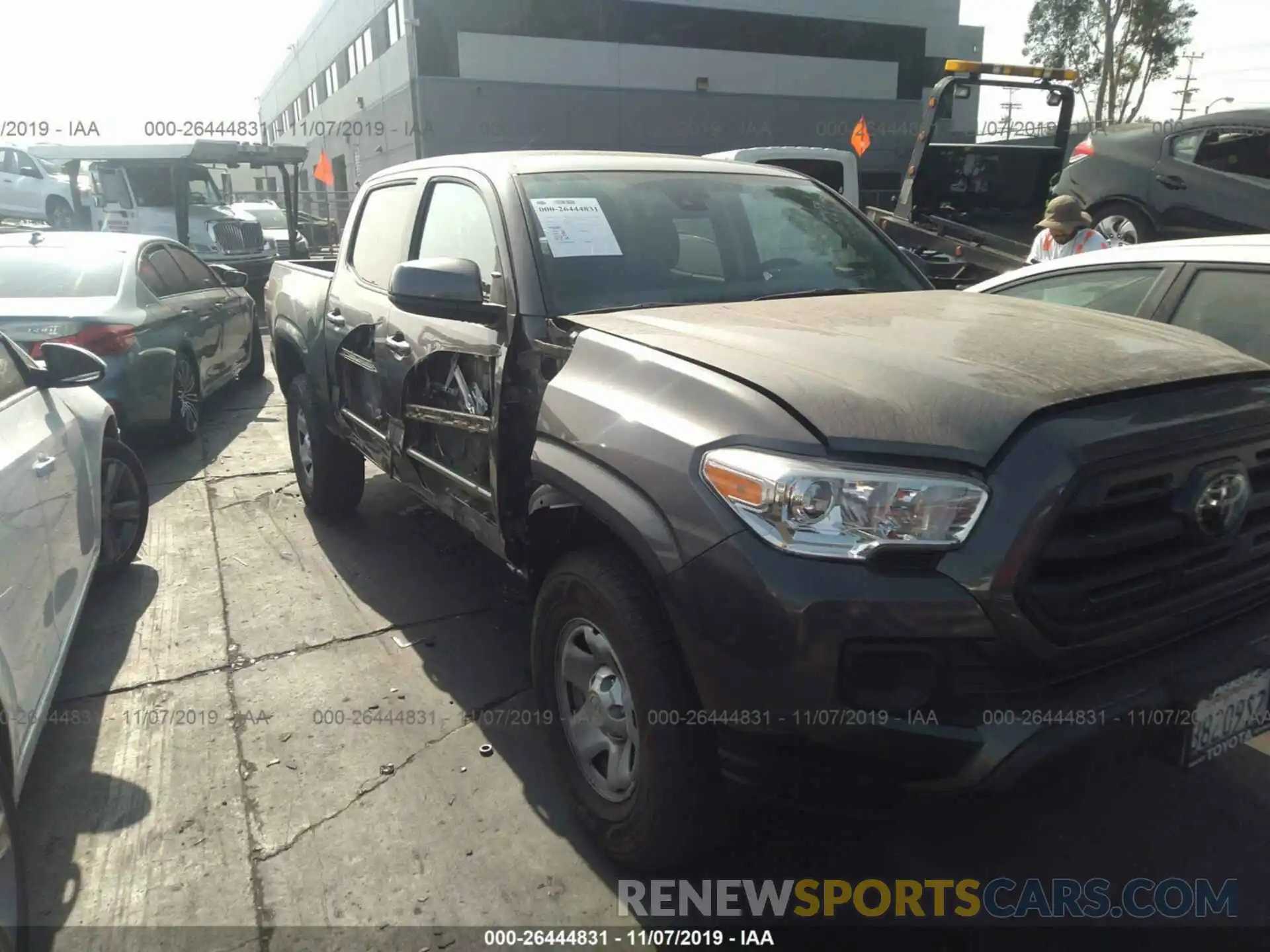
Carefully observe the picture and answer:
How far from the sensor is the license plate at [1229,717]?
2.00 meters

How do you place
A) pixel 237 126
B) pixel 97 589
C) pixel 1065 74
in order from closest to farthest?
1. pixel 97 589
2. pixel 1065 74
3. pixel 237 126

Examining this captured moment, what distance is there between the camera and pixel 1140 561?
2010 millimetres

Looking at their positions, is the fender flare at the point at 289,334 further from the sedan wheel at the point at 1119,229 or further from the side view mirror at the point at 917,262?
the sedan wheel at the point at 1119,229

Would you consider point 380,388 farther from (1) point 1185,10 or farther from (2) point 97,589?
(1) point 1185,10

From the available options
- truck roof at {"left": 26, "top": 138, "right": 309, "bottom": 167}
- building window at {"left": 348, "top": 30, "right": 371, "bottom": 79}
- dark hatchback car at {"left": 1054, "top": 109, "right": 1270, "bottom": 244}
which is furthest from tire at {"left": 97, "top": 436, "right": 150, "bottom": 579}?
building window at {"left": 348, "top": 30, "right": 371, "bottom": 79}

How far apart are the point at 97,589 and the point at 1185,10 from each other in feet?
161

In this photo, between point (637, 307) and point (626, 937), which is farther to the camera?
point (637, 307)

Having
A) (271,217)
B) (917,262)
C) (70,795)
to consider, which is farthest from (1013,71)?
(271,217)

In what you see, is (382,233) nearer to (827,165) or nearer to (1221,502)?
(1221,502)

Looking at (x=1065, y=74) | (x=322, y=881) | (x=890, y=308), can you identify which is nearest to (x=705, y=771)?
(x=322, y=881)

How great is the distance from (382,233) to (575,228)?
1636 mm

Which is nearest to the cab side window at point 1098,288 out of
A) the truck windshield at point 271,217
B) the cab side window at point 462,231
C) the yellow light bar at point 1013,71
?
the cab side window at point 462,231

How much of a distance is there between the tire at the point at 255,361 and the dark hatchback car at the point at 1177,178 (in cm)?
804

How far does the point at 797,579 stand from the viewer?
184 cm
